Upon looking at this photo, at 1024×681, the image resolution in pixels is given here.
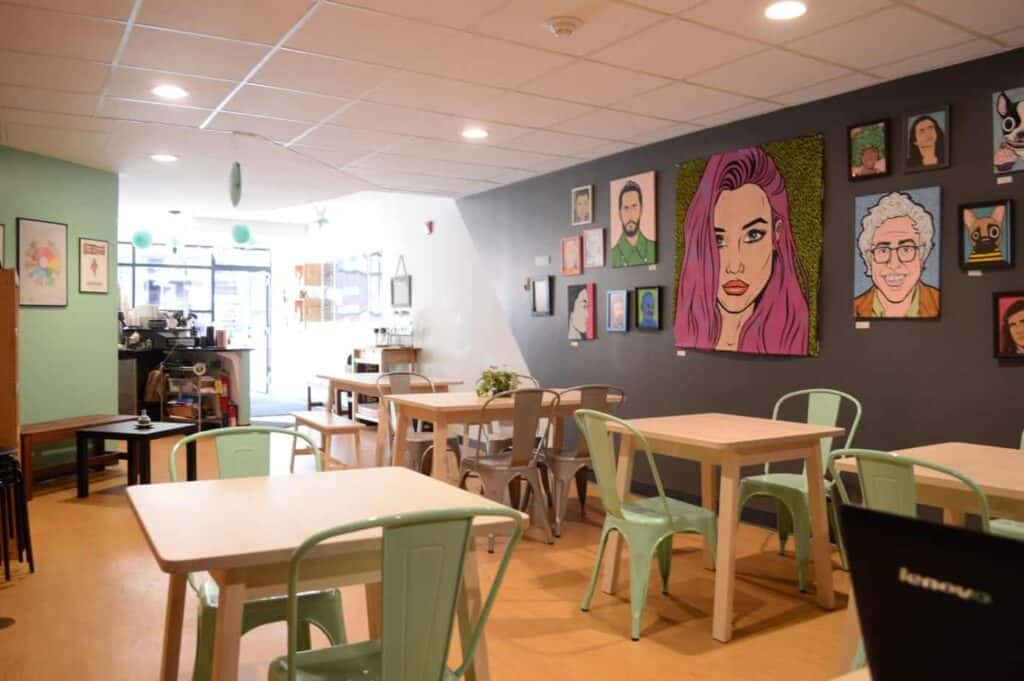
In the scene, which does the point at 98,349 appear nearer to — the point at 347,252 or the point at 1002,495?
the point at 347,252

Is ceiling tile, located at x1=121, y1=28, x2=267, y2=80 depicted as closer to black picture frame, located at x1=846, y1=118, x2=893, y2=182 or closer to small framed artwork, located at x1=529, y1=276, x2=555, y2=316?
black picture frame, located at x1=846, y1=118, x2=893, y2=182

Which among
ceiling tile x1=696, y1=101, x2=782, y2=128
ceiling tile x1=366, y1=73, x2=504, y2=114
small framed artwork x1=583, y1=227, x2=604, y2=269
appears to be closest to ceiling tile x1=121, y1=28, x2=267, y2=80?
ceiling tile x1=366, y1=73, x2=504, y2=114

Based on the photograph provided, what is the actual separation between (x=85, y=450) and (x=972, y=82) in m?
5.92

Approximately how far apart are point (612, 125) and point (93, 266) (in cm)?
454

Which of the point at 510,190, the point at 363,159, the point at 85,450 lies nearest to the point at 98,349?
the point at 85,450

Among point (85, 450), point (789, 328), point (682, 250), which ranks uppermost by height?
point (682, 250)

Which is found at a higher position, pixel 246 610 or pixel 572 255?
pixel 572 255

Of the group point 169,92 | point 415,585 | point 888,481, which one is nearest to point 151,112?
point 169,92

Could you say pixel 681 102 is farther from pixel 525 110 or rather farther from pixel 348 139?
pixel 348 139

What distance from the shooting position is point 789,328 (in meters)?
4.74

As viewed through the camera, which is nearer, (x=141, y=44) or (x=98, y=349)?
(x=141, y=44)

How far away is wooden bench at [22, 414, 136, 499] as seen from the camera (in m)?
5.38

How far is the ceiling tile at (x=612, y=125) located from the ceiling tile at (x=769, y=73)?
76cm

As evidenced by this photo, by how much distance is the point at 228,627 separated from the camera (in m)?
1.65
